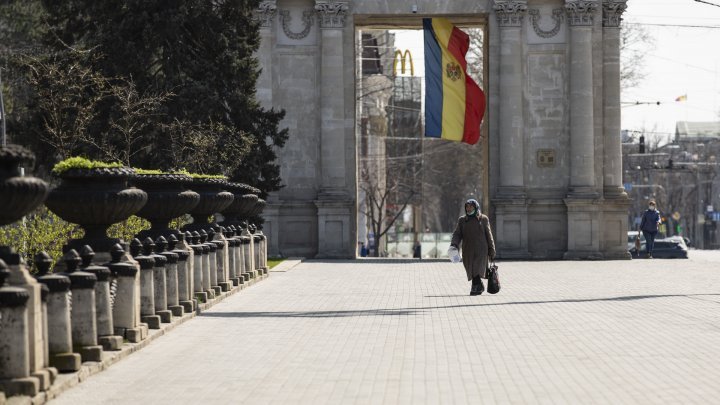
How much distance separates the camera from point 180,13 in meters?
41.8

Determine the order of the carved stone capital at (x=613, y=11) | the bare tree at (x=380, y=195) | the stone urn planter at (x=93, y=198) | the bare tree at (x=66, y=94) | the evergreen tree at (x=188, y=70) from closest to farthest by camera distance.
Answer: the stone urn planter at (x=93, y=198) < the bare tree at (x=66, y=94) < the evergreen tree at (x=188, y=70) < the carved stone capital at (x=613, y=11) < the bare tree at (x=380, y=195)

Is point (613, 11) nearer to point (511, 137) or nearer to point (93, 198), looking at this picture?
point (511, 137)

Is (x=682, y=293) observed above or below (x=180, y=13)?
below

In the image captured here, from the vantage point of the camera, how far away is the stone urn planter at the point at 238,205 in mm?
30062

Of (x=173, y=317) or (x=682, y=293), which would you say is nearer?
(x=173, y=317)

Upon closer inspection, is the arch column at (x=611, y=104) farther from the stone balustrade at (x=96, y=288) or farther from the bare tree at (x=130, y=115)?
the stone balustrade at (x=96, y=288)

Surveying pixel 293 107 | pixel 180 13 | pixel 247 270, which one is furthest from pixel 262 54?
pixel 247 270

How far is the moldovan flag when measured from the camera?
48500 mm

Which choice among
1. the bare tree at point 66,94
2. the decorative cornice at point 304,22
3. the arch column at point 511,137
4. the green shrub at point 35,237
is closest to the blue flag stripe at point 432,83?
the arch column at point 511,137

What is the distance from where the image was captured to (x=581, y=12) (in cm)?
4784

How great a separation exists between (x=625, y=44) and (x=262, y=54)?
26668mm

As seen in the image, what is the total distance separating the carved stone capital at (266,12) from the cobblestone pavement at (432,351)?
886 inches

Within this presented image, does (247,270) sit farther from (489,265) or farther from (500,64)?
(500,64)

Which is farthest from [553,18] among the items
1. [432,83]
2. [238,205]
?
[238,205]
